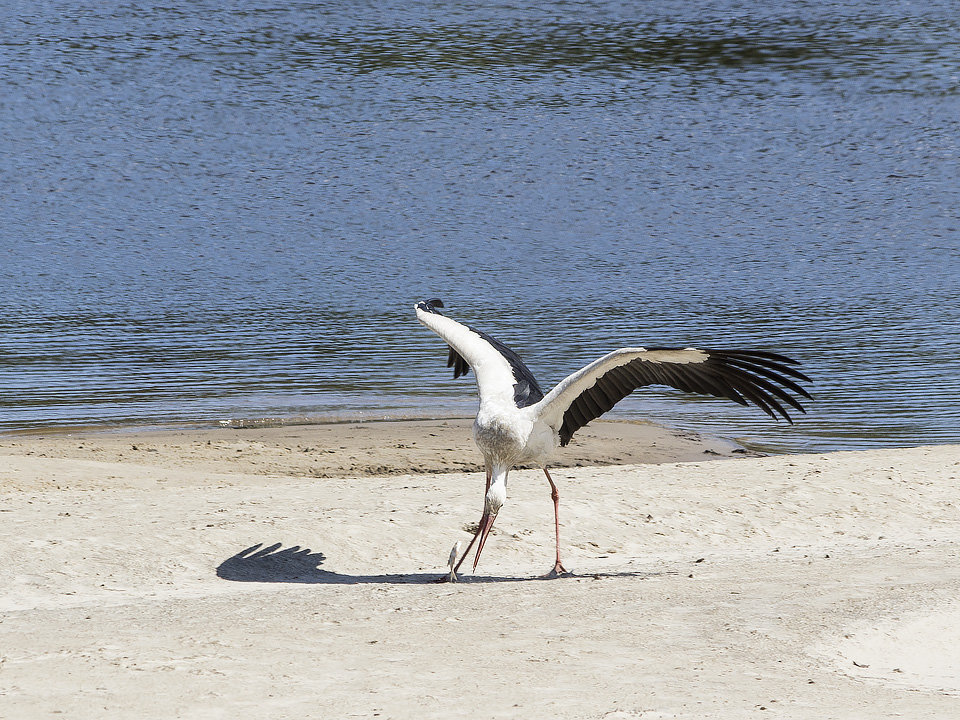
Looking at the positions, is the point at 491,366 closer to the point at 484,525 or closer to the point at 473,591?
the point at 484,525

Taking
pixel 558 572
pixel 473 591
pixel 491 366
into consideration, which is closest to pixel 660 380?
pixel 491 366

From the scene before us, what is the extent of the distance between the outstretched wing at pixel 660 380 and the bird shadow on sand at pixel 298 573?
1011mm

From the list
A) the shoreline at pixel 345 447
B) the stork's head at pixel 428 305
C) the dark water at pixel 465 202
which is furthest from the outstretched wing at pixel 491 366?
the dark water at pixel 465 202

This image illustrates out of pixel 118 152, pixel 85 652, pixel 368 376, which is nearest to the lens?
pixel 85 652

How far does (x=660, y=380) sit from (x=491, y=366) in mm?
1160

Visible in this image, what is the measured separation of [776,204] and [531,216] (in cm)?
617

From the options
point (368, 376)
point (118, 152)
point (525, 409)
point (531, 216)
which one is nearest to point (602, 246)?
point (531, 216)

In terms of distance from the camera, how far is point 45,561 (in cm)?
823

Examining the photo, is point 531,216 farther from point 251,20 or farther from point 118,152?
point 251,20

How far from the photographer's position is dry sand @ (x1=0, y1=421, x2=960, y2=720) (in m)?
5.64

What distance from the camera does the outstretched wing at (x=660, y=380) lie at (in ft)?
25.0

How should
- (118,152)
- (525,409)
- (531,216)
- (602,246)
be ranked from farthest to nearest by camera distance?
(118,152) < (531,216) < (602,246) < (525,409)

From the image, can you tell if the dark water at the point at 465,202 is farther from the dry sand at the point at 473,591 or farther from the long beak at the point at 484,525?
the long beak at the point at 484,525

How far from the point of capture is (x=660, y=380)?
7984 millimetres
